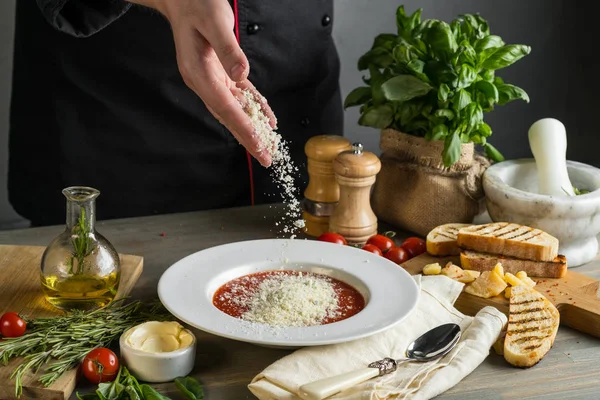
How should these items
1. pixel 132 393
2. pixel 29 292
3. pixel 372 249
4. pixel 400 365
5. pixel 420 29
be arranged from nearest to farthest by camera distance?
pixel 132 393
pixel 400 365
pixel 29 292
pixel 372 249
pixel 420 29

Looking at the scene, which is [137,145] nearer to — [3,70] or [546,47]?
[3,70]

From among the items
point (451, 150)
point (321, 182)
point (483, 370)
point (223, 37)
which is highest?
point (223, 37)

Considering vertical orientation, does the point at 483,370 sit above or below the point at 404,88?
below

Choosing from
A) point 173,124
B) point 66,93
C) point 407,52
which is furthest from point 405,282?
point 66,93

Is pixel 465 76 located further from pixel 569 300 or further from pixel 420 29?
pixel 569 300

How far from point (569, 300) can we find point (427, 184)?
0.51 metres

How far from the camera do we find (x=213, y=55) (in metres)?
1.59

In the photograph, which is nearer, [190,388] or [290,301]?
[190,388]

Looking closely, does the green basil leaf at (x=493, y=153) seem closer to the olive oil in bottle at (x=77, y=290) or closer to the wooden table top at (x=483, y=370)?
the wooden table top at (x=483, y=370)

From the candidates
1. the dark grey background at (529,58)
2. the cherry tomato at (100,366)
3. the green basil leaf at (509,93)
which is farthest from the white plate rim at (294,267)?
the dark grey background at (529,58)

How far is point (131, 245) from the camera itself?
6.46ft

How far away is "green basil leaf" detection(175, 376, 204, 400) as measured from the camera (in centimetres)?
131

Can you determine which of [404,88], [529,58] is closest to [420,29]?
[404,88]

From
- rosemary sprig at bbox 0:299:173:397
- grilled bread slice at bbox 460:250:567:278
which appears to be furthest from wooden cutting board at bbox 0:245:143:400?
grilled bread slice at bbox 460:250:567:278
